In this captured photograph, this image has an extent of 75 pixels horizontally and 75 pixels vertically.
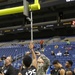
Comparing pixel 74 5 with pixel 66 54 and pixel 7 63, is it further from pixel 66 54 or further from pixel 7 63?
pixel 7 63

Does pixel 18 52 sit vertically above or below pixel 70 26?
below

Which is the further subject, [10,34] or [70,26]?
[10,34]

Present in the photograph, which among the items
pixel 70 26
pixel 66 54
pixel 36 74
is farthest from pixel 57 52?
pixel 36 74

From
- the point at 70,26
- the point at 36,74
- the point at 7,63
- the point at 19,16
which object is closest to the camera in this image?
the point at 36,74

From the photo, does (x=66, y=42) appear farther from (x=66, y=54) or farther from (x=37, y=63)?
(x=37, y=63)

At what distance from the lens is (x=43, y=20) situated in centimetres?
2441

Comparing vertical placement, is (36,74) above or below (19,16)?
above

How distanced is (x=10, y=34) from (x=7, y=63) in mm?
21539

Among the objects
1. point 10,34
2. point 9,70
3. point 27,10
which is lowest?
point 10,34

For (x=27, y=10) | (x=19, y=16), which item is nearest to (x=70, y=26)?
(x=19, y=16)

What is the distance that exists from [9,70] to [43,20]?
1979 cm

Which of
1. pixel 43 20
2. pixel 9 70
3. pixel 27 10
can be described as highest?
pixel 27 10

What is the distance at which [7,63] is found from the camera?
4.76m

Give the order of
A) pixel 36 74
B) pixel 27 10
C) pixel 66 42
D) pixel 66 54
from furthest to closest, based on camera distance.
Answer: pixel 66 42 → pixel 66 54 → pixel 27 10 → pixel 36 74
